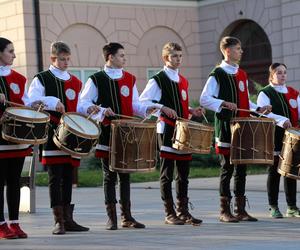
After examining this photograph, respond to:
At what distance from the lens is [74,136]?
876cm

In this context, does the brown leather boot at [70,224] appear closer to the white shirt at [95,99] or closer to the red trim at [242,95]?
the white shirt at [95,99]

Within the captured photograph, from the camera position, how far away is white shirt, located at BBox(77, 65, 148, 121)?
30.6 ft

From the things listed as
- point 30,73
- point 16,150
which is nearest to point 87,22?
point 30,73

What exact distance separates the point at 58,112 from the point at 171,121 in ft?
4.29

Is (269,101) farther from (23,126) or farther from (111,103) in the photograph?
(23,126)

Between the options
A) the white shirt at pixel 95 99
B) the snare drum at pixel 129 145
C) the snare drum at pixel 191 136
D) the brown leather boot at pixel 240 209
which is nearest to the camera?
the snare drum at pixel 129 145

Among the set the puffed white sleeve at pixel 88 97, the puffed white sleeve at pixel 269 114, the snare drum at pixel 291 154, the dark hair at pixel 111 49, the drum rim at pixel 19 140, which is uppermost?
the dark hair at pixel 111 49

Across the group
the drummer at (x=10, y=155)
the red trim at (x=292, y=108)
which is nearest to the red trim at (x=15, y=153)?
the drummer at (x=10, y=155)

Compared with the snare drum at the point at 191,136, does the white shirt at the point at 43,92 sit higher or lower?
higher

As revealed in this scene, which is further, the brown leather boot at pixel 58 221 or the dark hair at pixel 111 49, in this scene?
the dark hair at pixel 111 49

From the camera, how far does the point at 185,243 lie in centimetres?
816

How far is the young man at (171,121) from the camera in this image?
9.78m

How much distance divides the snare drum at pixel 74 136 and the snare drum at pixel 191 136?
3.24 feet

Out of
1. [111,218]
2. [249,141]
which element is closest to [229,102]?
[249,141]
